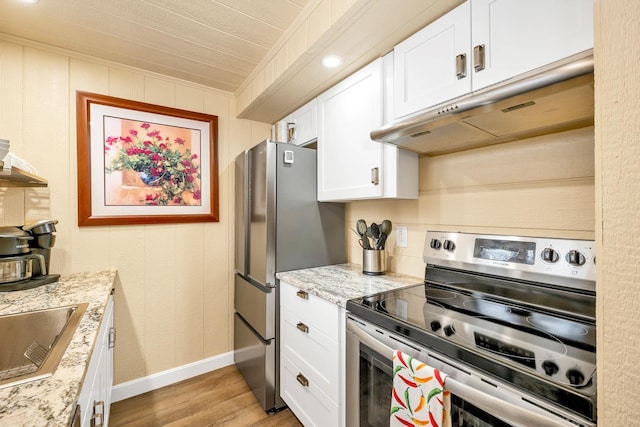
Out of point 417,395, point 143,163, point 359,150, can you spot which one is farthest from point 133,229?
point 417,395

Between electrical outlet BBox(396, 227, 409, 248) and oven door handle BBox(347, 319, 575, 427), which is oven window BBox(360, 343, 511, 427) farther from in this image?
electrical outlet BBox(396, 227, 409, 248)

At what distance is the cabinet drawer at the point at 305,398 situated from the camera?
1358 millimetres

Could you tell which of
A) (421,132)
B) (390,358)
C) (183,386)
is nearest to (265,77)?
(421,132)

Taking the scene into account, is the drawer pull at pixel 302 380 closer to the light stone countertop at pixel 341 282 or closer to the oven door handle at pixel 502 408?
Result: the light stone countertop at pixel 341 282

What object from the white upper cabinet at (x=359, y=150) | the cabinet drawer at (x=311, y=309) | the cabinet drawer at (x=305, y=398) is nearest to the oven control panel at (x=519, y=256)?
the white upper cabinet at (x=359, y=150)

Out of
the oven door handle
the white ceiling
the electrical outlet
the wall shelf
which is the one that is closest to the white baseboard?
the wall shelf

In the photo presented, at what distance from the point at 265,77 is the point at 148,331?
6.54 ft

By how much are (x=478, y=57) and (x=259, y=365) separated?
2.03 m

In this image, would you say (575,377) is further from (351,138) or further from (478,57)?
(351,138)

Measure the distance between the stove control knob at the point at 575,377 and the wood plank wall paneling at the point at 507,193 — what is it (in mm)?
635

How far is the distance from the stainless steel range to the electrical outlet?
0.23 m

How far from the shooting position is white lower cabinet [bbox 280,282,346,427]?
1.30 meters

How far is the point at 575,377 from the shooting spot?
65 cm

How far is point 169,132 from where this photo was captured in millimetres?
2146
